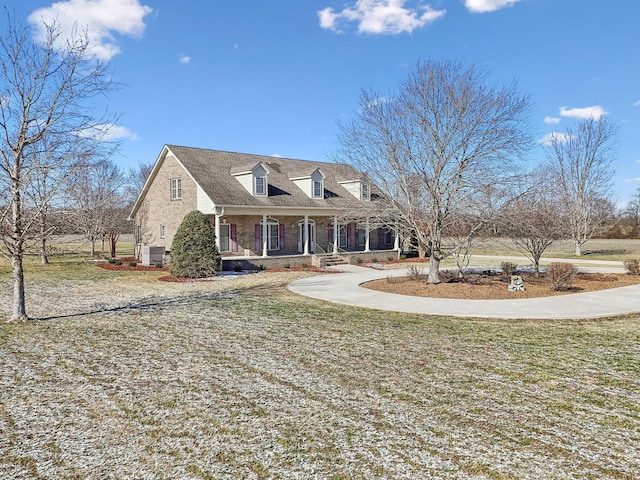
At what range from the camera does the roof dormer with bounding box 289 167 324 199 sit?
2539 centimetres

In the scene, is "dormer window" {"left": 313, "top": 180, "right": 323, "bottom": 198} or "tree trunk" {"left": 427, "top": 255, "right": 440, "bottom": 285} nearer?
"tree trunk" {"left": 427, "top": 255, "right": 440, "bottom": 285}

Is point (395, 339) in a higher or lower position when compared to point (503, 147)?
lower

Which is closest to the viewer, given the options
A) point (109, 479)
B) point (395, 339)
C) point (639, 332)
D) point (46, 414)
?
point (109, 479)

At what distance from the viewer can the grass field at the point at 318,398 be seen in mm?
3877

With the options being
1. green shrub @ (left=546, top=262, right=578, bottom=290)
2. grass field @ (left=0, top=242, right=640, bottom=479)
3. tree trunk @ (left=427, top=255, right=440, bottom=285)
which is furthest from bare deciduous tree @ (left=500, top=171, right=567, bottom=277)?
grass field @ (left=0, top=242, right=640, bottom=479)

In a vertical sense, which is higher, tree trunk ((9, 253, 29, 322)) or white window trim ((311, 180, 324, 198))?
white window trim ((311, 180, 324, 198))

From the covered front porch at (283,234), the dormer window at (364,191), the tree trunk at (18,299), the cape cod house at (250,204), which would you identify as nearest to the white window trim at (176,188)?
the cape cod house at (250,204)

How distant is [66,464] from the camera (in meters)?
3.83

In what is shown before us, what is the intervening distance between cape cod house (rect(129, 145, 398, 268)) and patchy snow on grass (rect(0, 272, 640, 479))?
12.5 m

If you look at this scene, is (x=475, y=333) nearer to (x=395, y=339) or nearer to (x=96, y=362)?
(x=395, y=339)

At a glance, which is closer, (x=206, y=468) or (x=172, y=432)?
(x=206, y=468)

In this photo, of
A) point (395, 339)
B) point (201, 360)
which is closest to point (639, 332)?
point (395, 339)

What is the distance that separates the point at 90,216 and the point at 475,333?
900 cm

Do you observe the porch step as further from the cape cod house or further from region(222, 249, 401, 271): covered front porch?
the cape cod house
